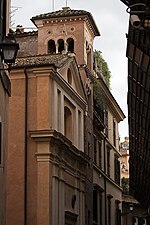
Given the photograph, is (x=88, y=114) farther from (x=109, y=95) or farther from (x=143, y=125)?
(x=143, y=125)

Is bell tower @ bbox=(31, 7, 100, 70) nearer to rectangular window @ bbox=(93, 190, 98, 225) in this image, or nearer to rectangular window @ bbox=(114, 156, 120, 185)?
rectangular window @ bbox=(93, 190, 98, 225)

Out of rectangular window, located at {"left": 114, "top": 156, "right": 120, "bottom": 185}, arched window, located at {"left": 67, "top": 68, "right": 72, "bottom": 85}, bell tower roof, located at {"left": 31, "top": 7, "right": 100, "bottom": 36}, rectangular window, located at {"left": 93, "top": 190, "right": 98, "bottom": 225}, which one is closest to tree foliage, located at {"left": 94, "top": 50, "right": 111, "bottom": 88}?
bell tower roof, located at {"left": 31, "top": 7, "right": 100, "bottom": 36}

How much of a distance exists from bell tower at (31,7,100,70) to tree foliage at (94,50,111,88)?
4.71m

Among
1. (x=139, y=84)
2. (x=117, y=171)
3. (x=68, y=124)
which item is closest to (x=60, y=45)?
(x=68, y=124)

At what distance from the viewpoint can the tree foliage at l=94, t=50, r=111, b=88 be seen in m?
41.4

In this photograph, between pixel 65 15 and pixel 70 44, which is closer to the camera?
pixel 65 15

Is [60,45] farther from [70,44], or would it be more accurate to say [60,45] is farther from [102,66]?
[102,66]

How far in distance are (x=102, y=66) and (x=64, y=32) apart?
7.98m

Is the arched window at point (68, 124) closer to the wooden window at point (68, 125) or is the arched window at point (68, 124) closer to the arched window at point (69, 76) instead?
the wooden window at point (68, 125)

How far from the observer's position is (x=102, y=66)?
142 ft

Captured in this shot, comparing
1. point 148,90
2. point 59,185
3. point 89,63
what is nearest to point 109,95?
point 89,63

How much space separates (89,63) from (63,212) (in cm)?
1161

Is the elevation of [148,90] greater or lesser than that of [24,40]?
lesser

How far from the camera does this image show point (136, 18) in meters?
11.9
